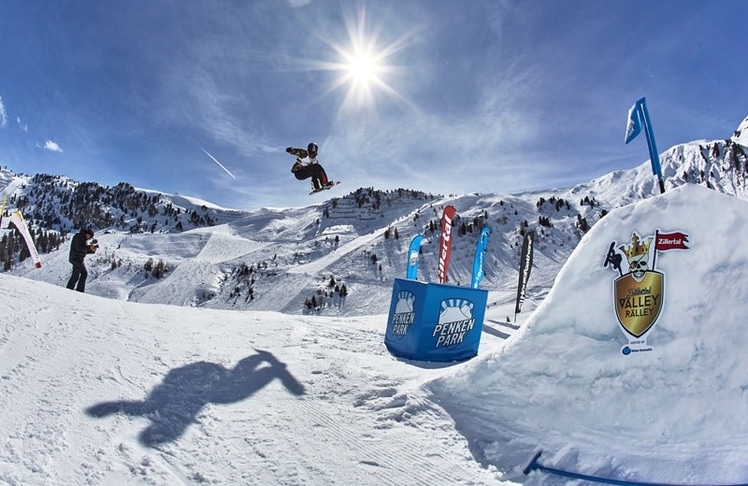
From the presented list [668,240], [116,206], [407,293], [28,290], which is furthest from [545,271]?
[116,206]

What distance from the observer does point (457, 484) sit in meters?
3.44

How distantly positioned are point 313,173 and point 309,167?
26 centimetres

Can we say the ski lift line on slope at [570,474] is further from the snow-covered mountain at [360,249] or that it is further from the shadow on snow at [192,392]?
the snow-covered mountain at [360,249]

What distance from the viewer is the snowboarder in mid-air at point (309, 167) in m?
12.3

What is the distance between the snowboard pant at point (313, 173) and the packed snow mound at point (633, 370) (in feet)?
30.0

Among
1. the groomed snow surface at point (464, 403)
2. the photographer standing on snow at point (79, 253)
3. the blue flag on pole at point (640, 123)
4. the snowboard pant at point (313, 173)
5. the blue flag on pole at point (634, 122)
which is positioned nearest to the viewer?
the groomed snow surface at point (464, 403)

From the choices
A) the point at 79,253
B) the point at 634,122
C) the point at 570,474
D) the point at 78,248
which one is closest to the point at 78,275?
the point at 79,253

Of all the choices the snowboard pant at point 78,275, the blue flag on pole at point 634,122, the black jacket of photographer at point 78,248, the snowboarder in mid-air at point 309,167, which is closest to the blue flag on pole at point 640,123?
the blue flag on pole at point 634,122

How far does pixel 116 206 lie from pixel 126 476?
7224 inches

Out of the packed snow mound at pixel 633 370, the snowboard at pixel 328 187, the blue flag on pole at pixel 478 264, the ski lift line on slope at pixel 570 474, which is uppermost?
the snowboard at pixel 328 187

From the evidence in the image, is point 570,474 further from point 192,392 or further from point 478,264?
point 478,264

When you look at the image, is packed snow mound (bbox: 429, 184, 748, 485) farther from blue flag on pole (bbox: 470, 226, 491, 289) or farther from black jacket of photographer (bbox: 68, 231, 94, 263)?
black jacket of photographer (bbox: 68, 231, 94, 263)

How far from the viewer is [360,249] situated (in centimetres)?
4597

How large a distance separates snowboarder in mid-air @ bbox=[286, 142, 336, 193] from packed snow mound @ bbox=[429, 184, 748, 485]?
906 centimetres
